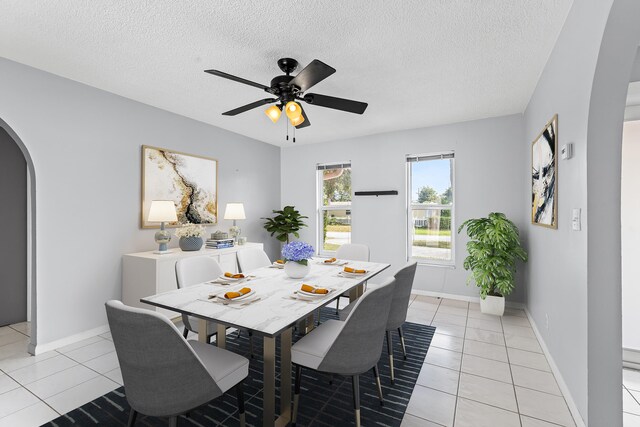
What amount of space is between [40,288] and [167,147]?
202cm

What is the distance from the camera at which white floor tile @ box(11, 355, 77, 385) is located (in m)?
2.36

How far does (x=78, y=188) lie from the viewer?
3.08 meters

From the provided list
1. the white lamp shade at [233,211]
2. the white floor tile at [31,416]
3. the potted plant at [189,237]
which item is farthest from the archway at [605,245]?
the white lamp shade at [233,211]

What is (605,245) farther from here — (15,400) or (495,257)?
(15,400)

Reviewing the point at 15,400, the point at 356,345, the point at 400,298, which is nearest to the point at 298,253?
the point at 400,298

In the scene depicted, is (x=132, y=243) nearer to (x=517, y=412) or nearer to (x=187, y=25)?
(x=187, y=25)

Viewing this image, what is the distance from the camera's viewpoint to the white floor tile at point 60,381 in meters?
2.19

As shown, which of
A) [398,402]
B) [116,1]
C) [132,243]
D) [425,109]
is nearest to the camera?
[116,1]

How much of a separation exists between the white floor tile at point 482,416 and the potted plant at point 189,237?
3167 millimetres

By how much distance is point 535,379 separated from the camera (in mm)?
2342

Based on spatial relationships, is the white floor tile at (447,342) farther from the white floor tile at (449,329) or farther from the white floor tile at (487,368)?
the white floor tile at (487,368)

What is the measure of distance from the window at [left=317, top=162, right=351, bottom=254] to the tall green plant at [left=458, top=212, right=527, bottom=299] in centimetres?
223

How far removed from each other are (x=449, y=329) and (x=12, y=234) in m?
5.05

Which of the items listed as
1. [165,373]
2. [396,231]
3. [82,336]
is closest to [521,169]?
[396,231]
